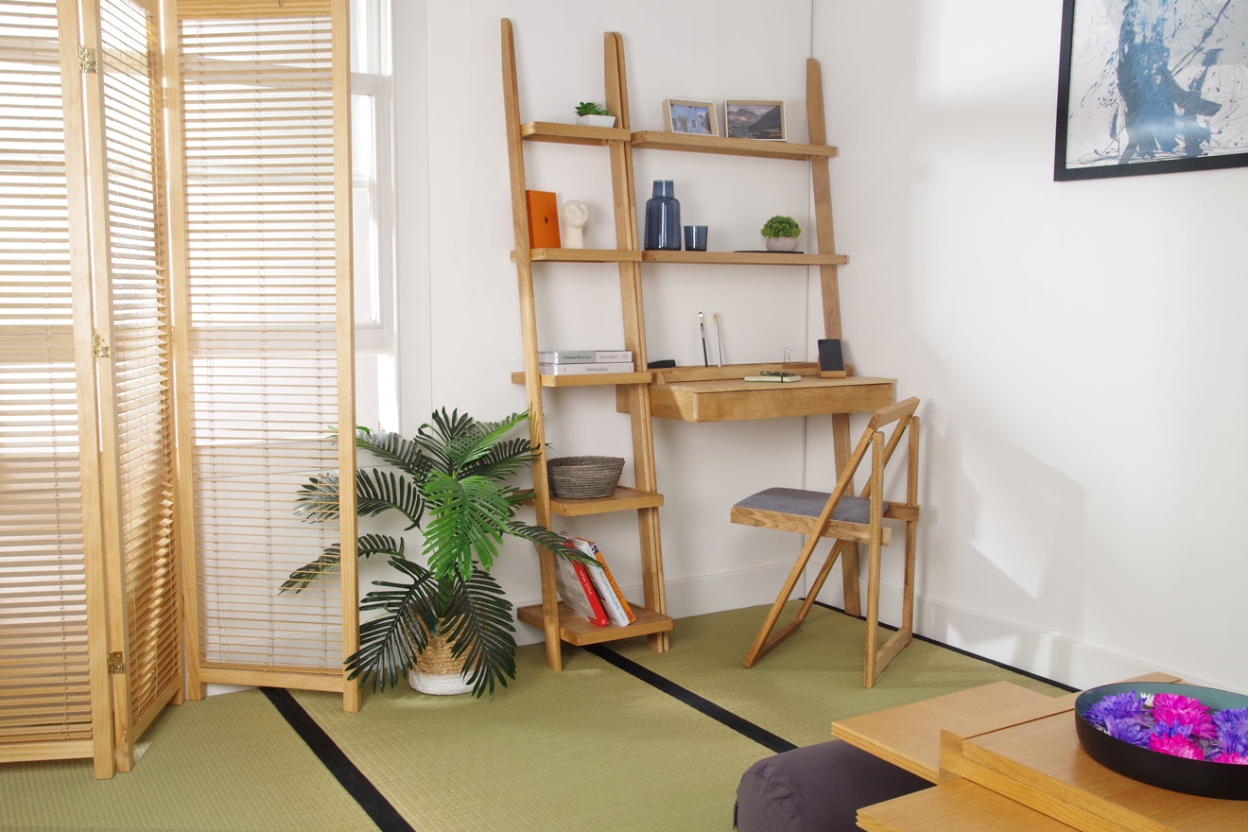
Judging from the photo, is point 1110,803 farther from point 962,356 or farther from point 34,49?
point 34,49

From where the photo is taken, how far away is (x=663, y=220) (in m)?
3.75

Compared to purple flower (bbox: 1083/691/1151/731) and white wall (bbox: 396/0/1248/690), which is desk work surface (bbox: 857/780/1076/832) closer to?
purple flower (bbox: 1083/691/1151/731)

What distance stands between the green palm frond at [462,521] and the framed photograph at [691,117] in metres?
1.54

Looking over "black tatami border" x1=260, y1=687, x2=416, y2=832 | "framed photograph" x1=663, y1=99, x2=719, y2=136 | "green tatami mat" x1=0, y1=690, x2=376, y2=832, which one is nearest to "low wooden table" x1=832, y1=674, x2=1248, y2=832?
"black tatami border" x1=260, y1=687, x2=416, y2=832

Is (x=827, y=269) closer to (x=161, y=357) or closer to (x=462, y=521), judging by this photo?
(x=462, y=521)

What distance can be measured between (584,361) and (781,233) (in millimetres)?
964

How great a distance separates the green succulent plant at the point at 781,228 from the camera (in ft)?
13.0

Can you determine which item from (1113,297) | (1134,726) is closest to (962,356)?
(1113,297)

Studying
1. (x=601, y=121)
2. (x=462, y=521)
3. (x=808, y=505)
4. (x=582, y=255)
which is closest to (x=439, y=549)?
(x=462, y=521)

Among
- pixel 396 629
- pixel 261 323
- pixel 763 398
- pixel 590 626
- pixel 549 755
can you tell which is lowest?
pixel 549 755

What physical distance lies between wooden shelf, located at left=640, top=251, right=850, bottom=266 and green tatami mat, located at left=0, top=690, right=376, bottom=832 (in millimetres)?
1904

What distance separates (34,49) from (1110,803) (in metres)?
2.71

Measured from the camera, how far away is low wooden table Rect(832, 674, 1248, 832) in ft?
4.20

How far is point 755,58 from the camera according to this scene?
407 centimetres
